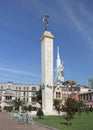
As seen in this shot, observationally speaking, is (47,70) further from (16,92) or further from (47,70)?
(16,92)

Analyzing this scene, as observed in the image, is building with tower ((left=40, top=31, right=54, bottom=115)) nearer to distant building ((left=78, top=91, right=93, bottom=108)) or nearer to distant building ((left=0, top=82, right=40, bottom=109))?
distant building ((left=78, top=91, right=93, bottom=108))

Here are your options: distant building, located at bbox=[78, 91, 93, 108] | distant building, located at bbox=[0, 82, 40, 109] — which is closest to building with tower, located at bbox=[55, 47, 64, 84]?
distant building, located at bbox=[78, 91, 93, 108]

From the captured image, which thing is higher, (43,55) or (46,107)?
(43,55)

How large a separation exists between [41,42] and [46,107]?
16341 mm

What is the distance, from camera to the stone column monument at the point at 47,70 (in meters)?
55.4

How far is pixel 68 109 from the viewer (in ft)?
93.0

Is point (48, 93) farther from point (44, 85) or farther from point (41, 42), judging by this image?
point (41, 42)

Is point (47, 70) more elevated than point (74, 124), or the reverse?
point (47, 70)

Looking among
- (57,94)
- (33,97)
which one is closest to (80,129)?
(57,94)

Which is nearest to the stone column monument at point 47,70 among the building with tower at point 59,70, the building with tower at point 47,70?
the building with tower at point 47,70

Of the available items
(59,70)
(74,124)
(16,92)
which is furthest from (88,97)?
(74,124)

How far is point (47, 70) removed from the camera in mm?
57375

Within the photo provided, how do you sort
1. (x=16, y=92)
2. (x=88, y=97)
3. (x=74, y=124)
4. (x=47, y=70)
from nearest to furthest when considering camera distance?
1. (x=74, y=124)
2. (x=47, y=70)
3. (x=88, y=97)
4. (x=16, y=92)

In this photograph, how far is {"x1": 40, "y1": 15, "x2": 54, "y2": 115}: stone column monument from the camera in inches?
2183
